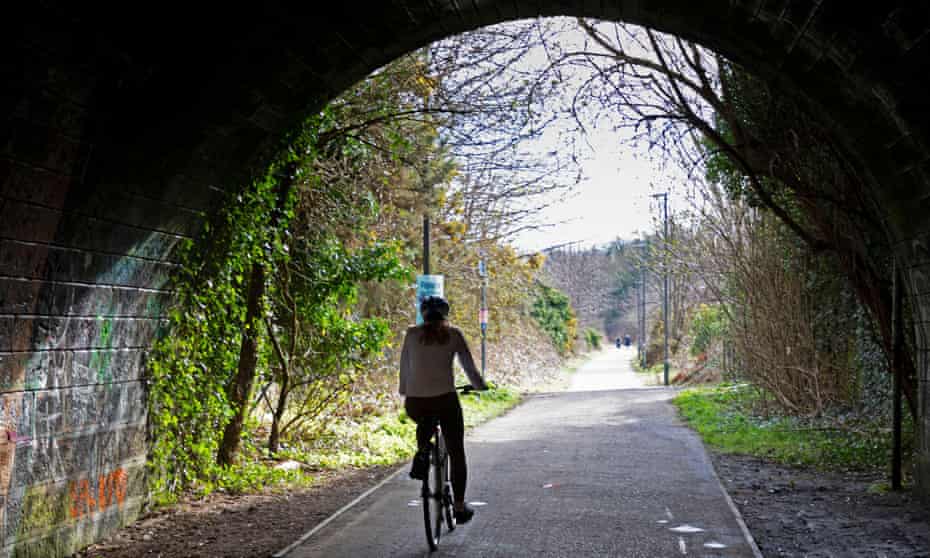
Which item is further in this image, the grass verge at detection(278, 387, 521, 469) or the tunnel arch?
the grass verge at detection(278, 387, 521, 469)

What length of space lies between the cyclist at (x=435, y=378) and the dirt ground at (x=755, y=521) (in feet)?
4.84

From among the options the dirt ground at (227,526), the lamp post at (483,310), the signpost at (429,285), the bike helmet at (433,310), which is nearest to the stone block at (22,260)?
the dirt ground at (227,526)

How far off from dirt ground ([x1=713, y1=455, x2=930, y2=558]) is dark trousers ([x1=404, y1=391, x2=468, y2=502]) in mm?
2413

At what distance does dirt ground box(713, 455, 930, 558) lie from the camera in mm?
7090

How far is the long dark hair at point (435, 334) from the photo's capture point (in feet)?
23.5

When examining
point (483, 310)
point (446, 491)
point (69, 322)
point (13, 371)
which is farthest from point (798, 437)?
point (483, 310)

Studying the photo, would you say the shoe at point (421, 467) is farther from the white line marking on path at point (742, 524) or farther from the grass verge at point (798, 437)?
the grass verge at point (798, 437)

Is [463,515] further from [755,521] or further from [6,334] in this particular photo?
[6,334]

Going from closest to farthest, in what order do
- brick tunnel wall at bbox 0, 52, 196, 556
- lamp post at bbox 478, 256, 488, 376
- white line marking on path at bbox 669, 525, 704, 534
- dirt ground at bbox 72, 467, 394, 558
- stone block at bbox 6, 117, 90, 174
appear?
stone block at bbox 6, 117, 90, 174, brick tunnel wall at bbox 0, 52, 196, 556, dirt ground at bbox 72, 467, 394, 558, white line marking on path at bbox 669, 525, 704, 534, lamp post at bbox 478, 256, 488, 376

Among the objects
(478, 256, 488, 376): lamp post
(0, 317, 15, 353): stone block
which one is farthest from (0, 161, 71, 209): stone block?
(478, 256, 488, 376): lamp post

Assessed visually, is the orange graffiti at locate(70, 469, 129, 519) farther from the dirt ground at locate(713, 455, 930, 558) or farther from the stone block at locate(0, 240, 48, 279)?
the dirt ground at locate(713, 455, 930, 558)

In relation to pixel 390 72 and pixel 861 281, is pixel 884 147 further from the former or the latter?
pixel 390 72

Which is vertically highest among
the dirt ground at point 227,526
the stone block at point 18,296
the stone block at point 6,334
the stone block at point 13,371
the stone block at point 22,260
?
the stone block at point 22,260

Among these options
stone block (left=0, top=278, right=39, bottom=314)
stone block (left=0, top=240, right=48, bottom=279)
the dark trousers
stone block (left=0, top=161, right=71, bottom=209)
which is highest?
stone block (left=0, top=161, right=71, bottom=209)
